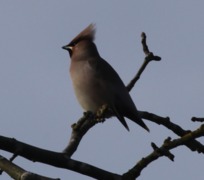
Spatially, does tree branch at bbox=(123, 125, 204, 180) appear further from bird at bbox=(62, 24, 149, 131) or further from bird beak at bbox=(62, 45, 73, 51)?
bird beak at bbox=(62, 45, 73, 51)

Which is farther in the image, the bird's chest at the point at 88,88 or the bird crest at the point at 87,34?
the bird crest at the point at 87,34

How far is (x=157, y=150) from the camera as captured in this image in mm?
2936

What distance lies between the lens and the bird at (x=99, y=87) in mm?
6430

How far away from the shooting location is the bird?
6.43m

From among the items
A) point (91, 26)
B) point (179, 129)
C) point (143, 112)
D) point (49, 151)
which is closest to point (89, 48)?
point (91, 26)

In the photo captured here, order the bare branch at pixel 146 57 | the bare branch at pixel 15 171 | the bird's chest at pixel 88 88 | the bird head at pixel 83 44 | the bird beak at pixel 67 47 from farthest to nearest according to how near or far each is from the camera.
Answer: the bird beak at pixel 67 47
the bird head at pixel 83 44
the bird's chest at pixel 88 88
the bare branch at pixel 146 57
the bare branch at pixel 15 171

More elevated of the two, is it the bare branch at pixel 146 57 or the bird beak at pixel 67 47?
the bird beak at pixel 67 47

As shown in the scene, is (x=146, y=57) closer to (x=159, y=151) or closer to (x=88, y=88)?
(x=88, y=88)

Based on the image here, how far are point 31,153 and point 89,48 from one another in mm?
4707

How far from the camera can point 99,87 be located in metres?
6.71

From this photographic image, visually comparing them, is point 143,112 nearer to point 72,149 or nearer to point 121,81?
point 72,149

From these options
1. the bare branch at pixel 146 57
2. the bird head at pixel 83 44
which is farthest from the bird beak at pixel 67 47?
the bare branch at pixel 146 57

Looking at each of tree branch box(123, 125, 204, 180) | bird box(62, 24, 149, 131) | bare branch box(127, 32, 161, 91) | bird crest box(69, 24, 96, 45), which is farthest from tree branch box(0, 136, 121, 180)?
bird crest box(69, 24, 96, 45)

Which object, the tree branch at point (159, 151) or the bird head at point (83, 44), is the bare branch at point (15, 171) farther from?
the bird head at point (83, 44)
